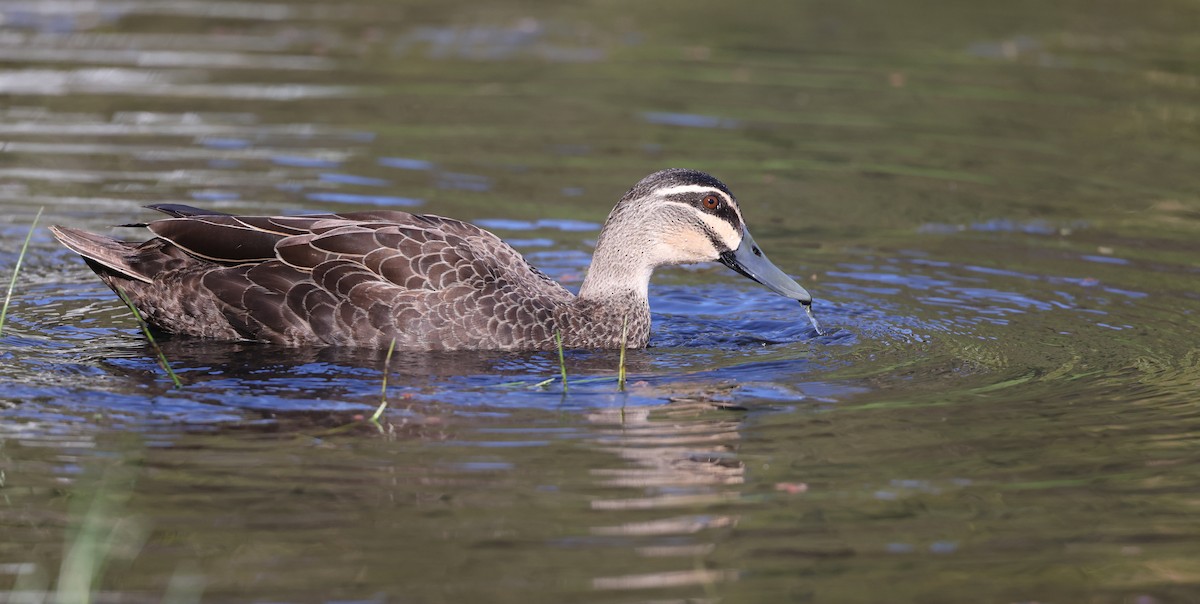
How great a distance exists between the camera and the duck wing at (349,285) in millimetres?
9578

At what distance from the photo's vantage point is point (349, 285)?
9.58m

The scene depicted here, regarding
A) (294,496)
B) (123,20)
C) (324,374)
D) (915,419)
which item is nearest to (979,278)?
(915,419)

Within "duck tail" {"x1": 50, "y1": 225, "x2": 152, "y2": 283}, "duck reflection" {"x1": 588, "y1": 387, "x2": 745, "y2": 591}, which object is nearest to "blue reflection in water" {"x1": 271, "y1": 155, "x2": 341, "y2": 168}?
"duck tail" {"x1": 50, "y1": 225, "x2": 152, "y2": 283}

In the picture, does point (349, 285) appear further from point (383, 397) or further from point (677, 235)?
point (677, 235)

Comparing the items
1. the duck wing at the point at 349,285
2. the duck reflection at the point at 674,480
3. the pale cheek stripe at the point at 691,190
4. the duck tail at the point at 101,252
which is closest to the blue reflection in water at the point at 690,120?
the pale cheek stripe at the point at 691,190

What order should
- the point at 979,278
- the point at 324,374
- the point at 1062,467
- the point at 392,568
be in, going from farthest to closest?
the point at 979,278 → the point at 324,374 → the point at 1062,467 → the point at 392,568

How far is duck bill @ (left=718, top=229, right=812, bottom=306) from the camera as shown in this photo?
10.0 meters

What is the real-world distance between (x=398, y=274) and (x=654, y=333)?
194 centimetres

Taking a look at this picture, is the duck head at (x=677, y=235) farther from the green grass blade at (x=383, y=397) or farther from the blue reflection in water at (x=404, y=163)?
the blue reflection in water at (x=404, y=163)

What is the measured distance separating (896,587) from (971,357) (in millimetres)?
3738

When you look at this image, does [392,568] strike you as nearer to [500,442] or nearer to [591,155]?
[500,442]

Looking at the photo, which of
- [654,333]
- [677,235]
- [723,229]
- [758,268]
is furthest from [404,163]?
[758,268]

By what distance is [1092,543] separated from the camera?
21.6 feet

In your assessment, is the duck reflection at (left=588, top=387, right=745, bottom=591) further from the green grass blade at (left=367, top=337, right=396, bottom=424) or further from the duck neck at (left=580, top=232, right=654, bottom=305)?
the duck neck at (left=580, top=232, right=654, bottom=305)
